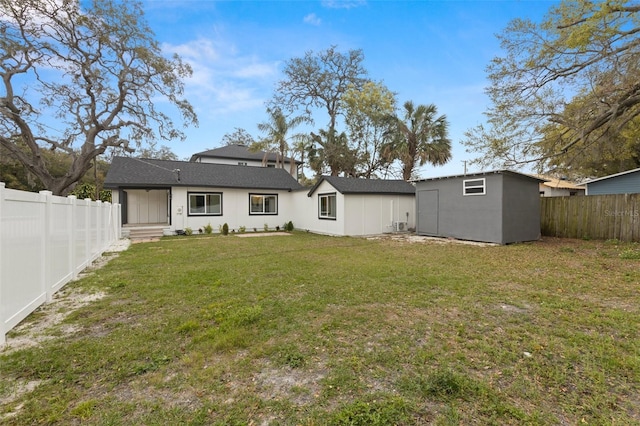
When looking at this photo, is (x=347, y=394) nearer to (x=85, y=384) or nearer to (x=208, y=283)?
(x=85, y=384)

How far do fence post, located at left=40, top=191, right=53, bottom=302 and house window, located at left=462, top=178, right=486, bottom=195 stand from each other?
39.4 ft

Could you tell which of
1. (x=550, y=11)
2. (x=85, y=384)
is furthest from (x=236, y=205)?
(x=550, y=11)

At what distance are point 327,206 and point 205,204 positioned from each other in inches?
249

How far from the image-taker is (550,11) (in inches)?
409

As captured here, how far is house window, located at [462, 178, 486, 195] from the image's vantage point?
36.0 feet

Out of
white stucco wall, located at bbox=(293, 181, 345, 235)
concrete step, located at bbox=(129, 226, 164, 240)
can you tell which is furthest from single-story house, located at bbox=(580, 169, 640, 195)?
concrete step, located at bbox=(129, 226, 164, 240)

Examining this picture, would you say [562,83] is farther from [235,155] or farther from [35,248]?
[235,155]

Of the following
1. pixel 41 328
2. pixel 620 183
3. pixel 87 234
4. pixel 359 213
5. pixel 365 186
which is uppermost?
pixel 620 183

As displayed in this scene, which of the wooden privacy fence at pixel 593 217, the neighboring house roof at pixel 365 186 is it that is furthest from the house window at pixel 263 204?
the wooden privacy fence at pixel 593 217

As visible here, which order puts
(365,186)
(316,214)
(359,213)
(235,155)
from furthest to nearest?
(235,155) → (316,214) → (365,186) → (359,213)

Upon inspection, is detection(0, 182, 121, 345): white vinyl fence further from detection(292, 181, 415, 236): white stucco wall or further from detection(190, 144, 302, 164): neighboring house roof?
detection(190, 144, 302, 164): neighboring house roof

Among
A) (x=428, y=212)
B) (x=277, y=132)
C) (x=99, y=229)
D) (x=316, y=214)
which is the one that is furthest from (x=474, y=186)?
(x=277, y=132)

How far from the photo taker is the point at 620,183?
13672mm

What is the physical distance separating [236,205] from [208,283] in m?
11.0
